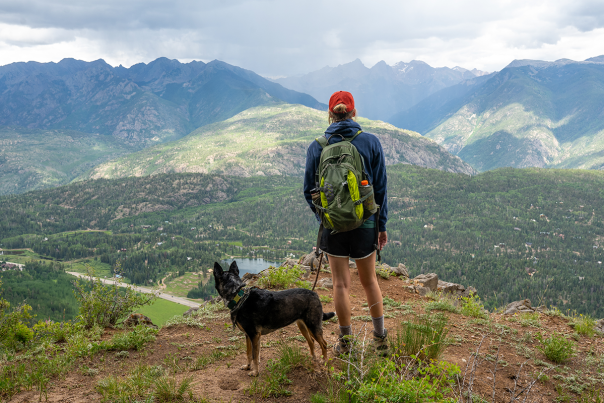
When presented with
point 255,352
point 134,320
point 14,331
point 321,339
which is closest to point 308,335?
point 321,339

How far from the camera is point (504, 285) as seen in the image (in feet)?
305

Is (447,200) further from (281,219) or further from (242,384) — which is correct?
(242,384)

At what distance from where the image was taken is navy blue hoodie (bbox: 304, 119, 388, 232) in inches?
198

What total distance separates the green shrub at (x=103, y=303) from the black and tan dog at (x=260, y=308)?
5605 millimetres

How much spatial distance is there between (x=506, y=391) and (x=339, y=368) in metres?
2.51

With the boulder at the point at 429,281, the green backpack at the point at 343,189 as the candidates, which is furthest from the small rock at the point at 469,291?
the green backpack at the point at 343,189

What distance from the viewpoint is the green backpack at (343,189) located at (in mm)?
4676

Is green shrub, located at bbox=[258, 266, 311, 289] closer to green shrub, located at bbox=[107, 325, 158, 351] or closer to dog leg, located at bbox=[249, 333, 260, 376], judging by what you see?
green shrub, located at bbox=[107, 325, 158, 351]

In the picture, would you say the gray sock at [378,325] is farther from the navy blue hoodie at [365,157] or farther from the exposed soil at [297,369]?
the navy blue hoodie at [365,157]

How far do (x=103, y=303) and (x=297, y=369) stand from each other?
630 cm

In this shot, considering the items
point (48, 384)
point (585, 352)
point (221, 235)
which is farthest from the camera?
point (221, 235)

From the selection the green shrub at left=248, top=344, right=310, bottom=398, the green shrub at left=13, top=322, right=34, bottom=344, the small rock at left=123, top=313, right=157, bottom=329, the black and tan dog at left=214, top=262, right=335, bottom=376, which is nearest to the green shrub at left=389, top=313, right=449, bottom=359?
the black and tan dog at left=214, top=262, right=335, bottom=376

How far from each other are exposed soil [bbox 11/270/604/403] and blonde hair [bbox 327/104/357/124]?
11.0 ft

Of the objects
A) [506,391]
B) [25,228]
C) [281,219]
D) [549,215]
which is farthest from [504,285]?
[25,228]
